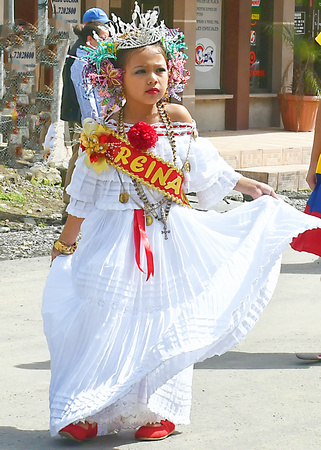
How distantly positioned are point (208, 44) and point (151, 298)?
476 inches

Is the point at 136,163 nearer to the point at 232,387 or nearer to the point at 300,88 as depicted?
the point at 232,387

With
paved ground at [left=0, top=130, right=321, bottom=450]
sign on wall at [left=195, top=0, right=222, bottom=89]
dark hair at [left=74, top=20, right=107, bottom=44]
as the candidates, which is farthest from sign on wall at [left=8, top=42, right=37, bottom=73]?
sign on wall at [left=195, top=0, right=222, bottom=89]

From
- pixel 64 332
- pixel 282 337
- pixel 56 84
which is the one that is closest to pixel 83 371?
pixel 64 332

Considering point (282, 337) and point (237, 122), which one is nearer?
point (282, 337)

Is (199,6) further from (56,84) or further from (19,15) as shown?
(56,84)

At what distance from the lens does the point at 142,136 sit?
3.80 metres

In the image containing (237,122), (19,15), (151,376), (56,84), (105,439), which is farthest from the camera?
(237,122)

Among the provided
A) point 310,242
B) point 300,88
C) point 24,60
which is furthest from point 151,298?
point 300,88

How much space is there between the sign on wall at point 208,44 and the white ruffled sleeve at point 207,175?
37.2 ft

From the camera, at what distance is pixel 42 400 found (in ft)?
14.4

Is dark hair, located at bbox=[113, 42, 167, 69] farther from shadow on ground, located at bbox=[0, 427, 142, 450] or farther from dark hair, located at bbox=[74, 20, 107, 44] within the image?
dark hair, located at bbox=[74, 20, 107, 44]

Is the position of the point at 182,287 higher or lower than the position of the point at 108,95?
lower

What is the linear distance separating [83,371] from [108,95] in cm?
113

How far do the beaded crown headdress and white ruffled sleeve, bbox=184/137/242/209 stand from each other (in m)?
0.28
